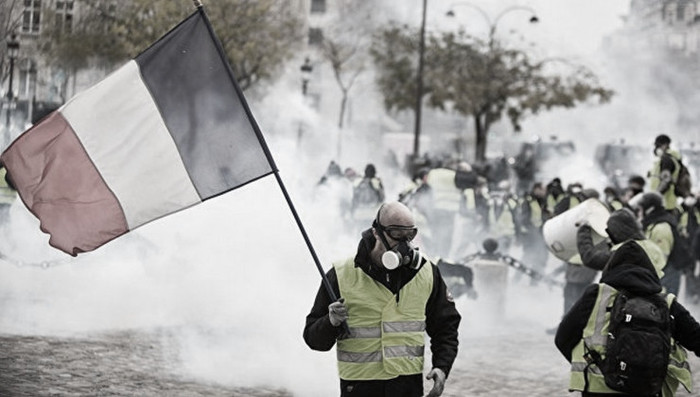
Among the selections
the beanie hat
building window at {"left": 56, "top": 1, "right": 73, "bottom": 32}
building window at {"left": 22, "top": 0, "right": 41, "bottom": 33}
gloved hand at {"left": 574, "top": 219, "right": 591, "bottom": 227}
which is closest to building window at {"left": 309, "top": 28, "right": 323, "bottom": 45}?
building window at {"left": 56, "top": 1, "right": 73, "bottom": 32}

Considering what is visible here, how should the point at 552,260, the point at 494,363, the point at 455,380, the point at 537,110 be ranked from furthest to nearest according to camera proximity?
1. the point at 537,110
2. the point at 552,260
3. the point at 494,363
4. the point at 455,380

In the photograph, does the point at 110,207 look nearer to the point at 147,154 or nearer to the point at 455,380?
the point at 147,154

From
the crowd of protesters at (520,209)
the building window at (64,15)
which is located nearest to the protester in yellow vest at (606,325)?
the crowd of protesters at (520,209)

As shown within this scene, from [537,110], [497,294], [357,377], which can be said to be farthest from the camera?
[537,110]

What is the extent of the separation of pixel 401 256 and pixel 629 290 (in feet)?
3.45

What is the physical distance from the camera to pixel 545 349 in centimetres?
1092

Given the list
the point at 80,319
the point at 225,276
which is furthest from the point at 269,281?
the point at 80,319

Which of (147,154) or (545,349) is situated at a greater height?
(147,154)

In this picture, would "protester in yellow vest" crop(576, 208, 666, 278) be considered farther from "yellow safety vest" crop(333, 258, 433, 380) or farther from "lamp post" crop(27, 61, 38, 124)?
"lamp post" crop(27, 61, 38, 124)

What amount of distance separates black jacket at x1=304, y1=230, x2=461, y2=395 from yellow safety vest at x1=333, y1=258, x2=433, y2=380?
0.04 metres

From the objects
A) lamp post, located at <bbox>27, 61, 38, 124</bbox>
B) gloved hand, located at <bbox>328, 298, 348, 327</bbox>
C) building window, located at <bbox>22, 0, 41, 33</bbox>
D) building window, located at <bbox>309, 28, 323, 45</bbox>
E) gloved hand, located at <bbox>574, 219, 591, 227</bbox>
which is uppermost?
building window, located at <bbox>309, 28, 323, 45</bbox>

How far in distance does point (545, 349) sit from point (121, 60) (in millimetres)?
4769

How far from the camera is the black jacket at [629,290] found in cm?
511

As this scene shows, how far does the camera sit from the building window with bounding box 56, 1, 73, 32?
387 inches
